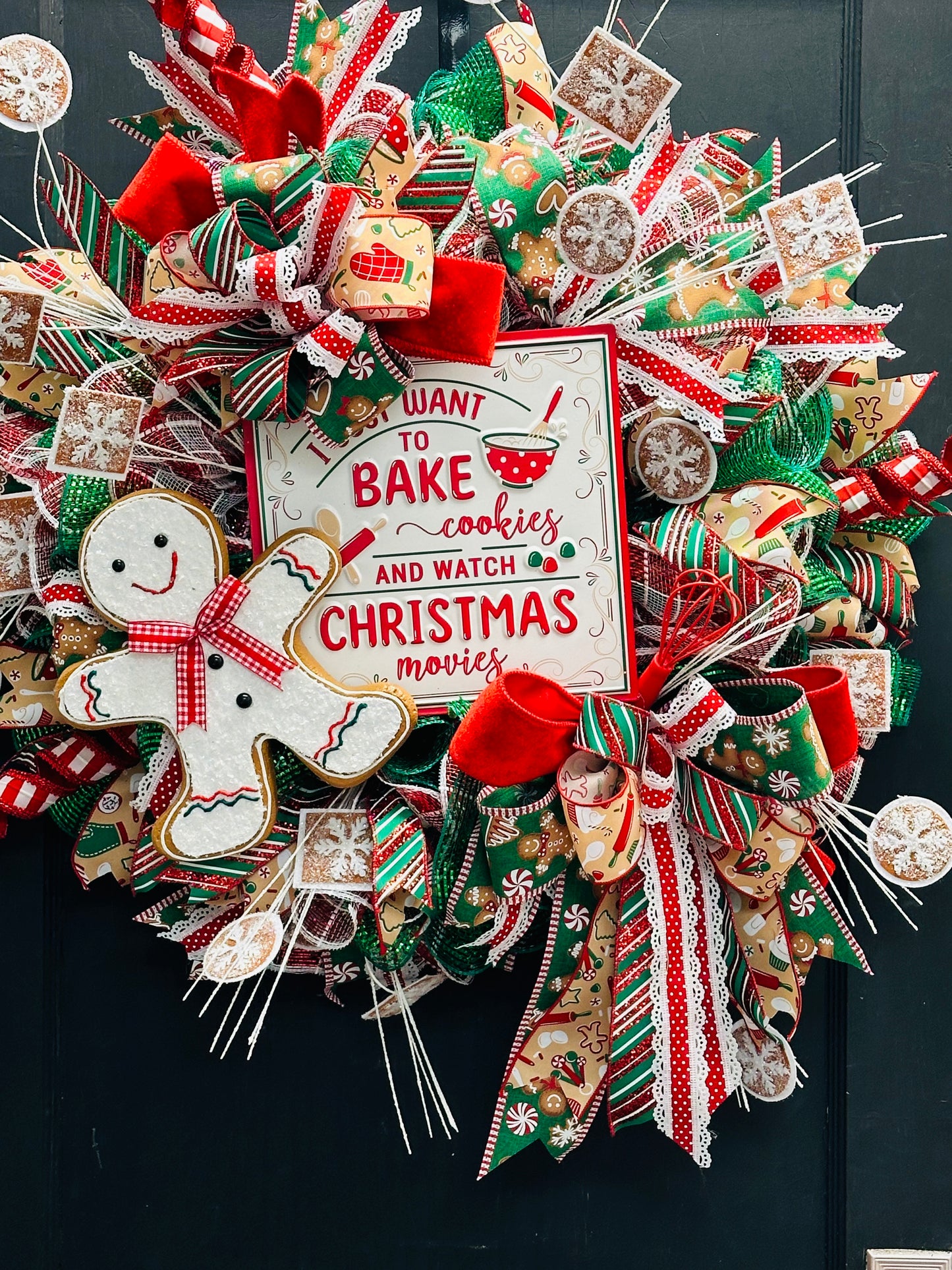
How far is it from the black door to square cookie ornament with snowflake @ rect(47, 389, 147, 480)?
301 millimetres

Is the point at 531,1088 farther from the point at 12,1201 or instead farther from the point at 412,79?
the point at 412,79

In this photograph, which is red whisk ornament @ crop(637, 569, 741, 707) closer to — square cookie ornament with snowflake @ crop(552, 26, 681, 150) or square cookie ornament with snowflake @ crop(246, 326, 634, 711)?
square cookie ornament with snowflake @ crop(246, 326, 634, 711)

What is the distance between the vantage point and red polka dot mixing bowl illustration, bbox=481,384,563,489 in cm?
90

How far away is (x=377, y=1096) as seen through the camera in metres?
1.06

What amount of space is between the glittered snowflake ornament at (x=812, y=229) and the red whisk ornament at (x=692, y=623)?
0.29m

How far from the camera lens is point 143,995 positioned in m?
1.05

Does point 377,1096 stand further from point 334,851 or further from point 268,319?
point 268,319

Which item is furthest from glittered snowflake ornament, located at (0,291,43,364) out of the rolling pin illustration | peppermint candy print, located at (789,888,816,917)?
peppermint candy print, located at (789,888,816,917)

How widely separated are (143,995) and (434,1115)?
323 millimetres

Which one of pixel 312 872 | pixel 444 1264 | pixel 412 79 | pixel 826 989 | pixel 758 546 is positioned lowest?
pixel 444 1264

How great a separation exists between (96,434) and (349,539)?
0.77 ft

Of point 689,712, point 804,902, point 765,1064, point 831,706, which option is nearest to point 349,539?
point 689,712

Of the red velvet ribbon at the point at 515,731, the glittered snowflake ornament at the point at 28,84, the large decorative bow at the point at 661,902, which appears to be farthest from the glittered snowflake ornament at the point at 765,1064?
the glittered snowflake ornament at the point at 28,84

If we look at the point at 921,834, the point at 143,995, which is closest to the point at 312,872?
the point at 143,995
